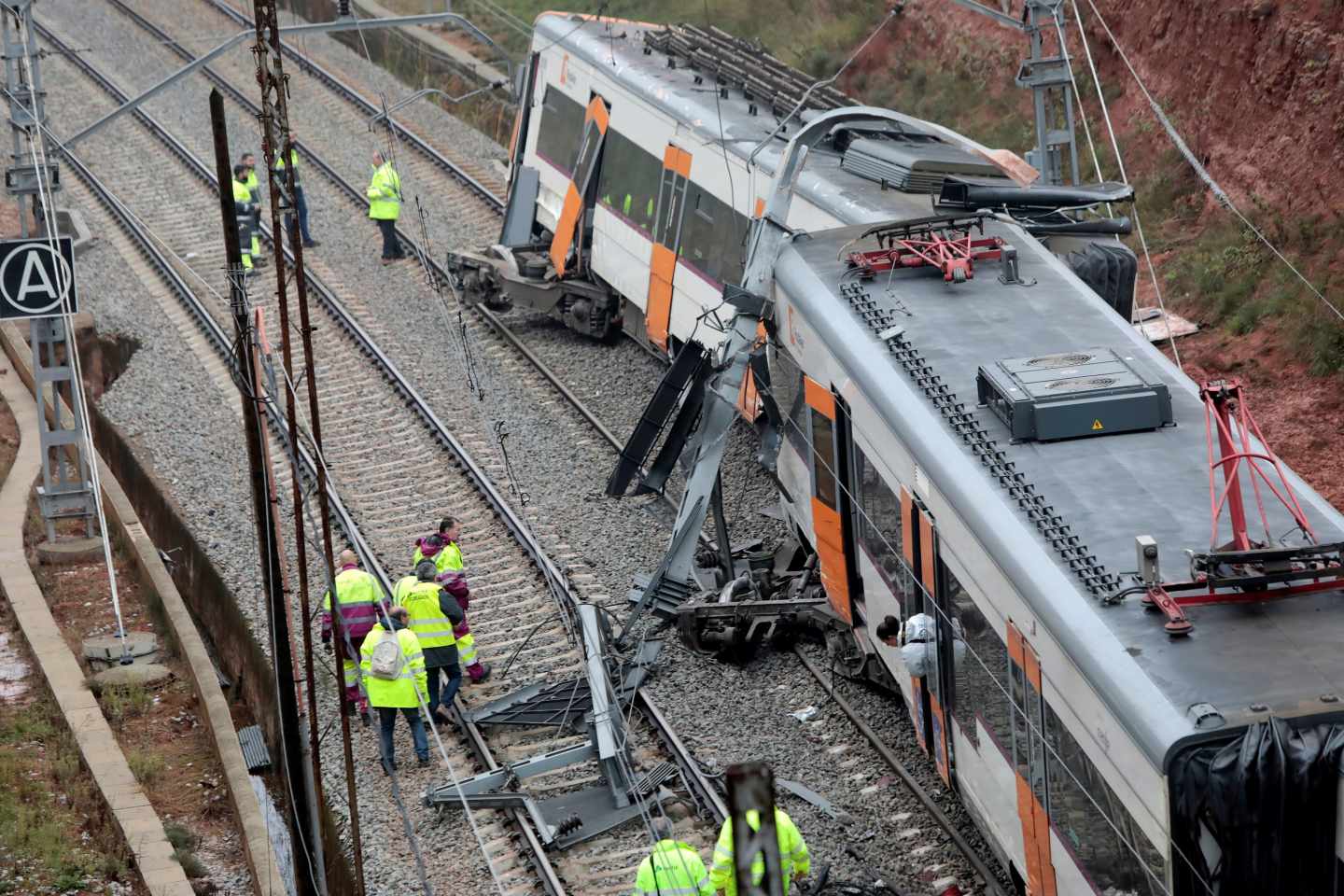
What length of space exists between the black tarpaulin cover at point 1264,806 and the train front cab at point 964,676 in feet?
0.86

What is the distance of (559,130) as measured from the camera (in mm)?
22875

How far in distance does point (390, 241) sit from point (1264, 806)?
1986 cm

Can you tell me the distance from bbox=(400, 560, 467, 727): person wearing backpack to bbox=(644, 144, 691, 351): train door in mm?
6074

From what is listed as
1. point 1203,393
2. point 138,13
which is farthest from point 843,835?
point 138,13

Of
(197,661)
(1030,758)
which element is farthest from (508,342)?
(1030,758)

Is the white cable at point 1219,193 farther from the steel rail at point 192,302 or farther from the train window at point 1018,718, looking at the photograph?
the train window at point 1018,718

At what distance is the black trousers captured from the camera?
2542 cm

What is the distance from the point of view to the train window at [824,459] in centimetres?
1291

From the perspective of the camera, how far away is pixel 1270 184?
817 inches

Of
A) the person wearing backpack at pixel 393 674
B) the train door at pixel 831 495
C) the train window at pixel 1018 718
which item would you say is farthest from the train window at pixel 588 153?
the train window at pixel 1018 718

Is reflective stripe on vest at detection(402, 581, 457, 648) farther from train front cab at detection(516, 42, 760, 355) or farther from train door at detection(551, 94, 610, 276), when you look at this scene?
train door at detection(551, 94, 610, 276)

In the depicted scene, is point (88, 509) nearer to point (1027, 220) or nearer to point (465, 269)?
point (465, 269)

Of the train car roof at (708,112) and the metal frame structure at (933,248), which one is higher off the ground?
the metal frame structure at (933,248)

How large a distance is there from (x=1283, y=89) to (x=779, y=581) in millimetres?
9646
